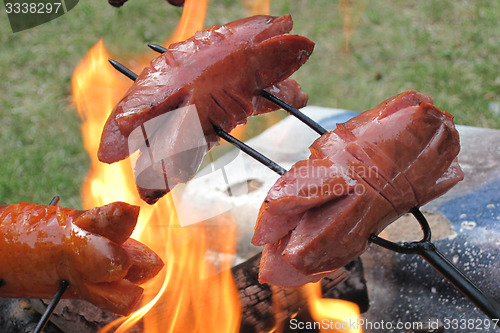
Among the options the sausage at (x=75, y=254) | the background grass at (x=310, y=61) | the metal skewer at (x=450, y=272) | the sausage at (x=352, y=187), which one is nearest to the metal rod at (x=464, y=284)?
→ the metal skewer at (x=450, y=272)

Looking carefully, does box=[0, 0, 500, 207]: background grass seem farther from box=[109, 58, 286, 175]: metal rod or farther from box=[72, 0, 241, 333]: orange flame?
box=[109, 58, 286, 175]: metal rod

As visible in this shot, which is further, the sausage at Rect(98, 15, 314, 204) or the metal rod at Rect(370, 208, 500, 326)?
the sausage at Rect(98, 15, 314, 204)

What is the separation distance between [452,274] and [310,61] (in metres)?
4.60

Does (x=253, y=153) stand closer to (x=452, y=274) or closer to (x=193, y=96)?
(x=193, y=96)

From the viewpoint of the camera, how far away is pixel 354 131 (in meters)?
1.66

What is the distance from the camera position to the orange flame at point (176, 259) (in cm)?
220

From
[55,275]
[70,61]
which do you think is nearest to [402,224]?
[55,275]

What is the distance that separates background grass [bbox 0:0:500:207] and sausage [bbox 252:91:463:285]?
325cm

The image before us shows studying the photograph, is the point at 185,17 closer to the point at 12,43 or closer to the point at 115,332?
the point at 115,332

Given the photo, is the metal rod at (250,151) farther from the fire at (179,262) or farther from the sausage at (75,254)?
the fire at (179,262)

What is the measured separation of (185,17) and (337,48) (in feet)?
10.9

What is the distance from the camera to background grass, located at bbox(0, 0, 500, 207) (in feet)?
15.8

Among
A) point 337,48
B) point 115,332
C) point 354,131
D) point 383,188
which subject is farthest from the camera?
point 337,48

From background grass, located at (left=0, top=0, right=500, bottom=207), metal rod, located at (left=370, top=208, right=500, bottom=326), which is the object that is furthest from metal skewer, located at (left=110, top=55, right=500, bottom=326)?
background grass, located at (left=0, top=0, right=500, bottom=207)
